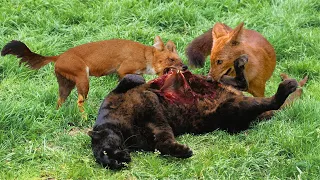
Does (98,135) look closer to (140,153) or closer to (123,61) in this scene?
(140,153)

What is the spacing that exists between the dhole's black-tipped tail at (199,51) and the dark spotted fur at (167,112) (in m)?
1.10

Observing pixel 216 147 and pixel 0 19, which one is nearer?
pixel 216 147

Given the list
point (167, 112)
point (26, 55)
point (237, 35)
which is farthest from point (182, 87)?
point (26, 55)

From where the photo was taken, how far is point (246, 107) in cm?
478

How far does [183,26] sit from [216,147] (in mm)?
3544

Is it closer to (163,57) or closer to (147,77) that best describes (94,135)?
(147,77)

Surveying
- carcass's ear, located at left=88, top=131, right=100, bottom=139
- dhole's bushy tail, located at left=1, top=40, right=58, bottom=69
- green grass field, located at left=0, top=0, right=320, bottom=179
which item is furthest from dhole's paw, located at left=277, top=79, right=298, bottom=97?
dhole's bushy tail, located at left=1, top=40, right=58, bottom=69

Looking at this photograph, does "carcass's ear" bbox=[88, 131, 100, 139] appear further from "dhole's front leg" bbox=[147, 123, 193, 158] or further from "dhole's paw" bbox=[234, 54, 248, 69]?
"dhole's paw" bbox=[234, 54, 248, 69]

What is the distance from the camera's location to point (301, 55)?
715 cm

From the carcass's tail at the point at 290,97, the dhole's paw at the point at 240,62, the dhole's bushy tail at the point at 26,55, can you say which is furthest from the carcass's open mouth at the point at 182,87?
the dhole's bushy tail at the point at 26,55

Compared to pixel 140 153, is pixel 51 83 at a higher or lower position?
lower

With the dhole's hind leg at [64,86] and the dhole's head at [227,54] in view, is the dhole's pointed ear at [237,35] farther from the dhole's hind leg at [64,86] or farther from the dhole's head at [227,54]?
the dhole's hind leg at [64,86]

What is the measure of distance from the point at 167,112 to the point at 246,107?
0.65m

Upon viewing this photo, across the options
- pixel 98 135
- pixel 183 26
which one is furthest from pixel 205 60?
pixel 98 135
